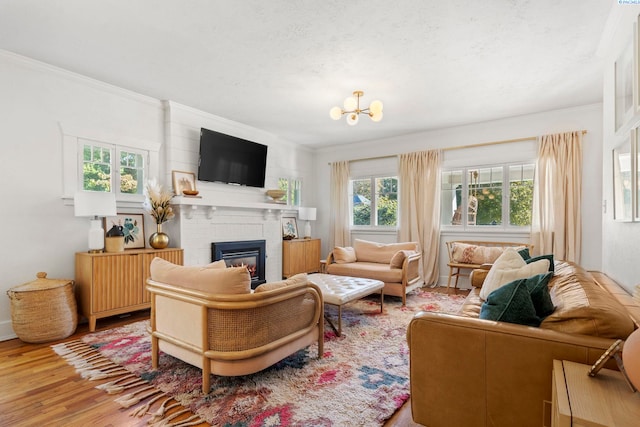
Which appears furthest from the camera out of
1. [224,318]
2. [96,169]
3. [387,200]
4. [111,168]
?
[387,200]

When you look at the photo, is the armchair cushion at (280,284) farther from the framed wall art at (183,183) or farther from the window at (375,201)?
the window at (375,201)

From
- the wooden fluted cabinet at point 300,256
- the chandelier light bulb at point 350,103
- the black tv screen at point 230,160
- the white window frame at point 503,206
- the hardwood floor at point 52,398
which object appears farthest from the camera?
the wooden fluted cabinet at point 300,256

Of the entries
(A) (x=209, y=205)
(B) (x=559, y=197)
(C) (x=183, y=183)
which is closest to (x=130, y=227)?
(C) (x=183, y=183)

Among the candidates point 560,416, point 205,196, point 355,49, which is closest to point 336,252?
point 205,196

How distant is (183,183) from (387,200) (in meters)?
3.71

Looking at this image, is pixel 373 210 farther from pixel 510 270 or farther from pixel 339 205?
pixel 510 270

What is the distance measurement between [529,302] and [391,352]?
57.3 inches

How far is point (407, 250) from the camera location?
15.9ft

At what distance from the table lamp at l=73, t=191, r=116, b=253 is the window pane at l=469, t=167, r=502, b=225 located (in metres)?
5.18

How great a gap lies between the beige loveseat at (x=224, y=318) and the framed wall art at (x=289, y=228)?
12.5 feet

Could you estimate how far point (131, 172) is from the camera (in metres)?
4.01

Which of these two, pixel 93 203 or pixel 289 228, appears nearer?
pixel 93 203

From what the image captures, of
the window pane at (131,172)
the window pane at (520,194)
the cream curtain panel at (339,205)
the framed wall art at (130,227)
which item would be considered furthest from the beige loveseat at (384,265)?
the window pane at (131,172)

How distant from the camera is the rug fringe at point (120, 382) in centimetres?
178
